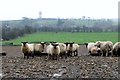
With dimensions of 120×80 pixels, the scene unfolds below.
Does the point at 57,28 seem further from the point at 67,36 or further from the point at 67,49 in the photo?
the point at 67,49

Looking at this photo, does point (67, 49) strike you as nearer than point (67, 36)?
Yes

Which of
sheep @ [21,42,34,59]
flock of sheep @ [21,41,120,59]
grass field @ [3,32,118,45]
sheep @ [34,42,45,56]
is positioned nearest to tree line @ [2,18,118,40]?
grass field @ [3,32,118,45]

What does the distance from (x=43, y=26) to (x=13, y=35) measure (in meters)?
6.54

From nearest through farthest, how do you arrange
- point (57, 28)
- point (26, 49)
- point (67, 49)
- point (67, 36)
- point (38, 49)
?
point (26, 49) < point (67, 49) < point (38, 49) < point (67, 36) < point (57, 28)

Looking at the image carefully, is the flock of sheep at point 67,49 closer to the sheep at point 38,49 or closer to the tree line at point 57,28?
the sheep at point 38,49

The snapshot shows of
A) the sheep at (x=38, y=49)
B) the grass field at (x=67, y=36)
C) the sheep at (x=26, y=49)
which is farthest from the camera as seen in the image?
the grass field at (x=67, y=36)

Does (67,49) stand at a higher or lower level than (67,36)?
lower

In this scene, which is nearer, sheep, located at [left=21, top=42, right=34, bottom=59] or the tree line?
sheep, located at [left=21, top=42, right=34, bottom=59]

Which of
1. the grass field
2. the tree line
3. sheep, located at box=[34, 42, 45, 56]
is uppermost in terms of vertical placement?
the tree line

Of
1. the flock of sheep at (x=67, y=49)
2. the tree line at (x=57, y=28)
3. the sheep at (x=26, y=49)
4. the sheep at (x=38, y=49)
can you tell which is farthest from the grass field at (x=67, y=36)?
the sheep at (x=26, y=49)

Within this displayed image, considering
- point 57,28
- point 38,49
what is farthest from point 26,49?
point 57,28

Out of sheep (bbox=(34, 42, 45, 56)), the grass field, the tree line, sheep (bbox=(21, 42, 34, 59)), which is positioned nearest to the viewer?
sheep (bbox=(21, 42, 34, 59))

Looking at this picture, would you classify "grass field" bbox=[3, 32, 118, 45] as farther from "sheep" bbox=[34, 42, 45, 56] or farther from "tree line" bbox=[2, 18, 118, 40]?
"sheep" bbox=[34, 42, 45, 56]

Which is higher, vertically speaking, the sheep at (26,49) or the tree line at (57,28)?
the tree line at (57,28)
